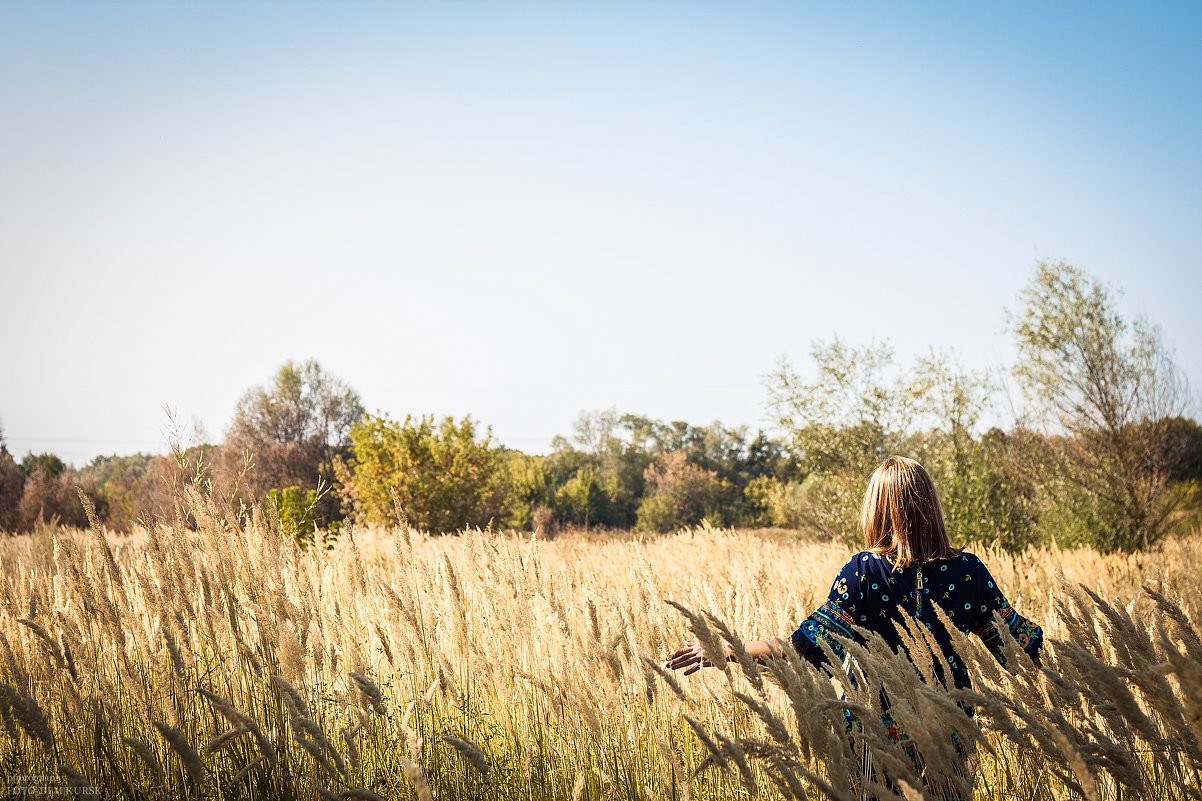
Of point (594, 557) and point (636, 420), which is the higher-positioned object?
point (636, 420)

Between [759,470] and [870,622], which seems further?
[759,470]

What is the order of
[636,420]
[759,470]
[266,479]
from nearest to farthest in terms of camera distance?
[266,479] → [759,470] → [636,420]

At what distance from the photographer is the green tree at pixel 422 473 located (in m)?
17.3

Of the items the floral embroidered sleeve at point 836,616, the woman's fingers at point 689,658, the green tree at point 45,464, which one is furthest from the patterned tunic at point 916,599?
the green tree at point 45,464

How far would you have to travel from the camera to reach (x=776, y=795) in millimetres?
2295

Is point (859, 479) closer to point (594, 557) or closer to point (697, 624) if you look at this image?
point (594, 557)

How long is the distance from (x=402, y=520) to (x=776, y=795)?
1957 millimetres

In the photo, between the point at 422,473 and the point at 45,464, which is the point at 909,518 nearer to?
the point at 422,473

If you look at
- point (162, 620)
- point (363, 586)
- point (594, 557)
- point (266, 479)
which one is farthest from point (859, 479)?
point (266, 479)

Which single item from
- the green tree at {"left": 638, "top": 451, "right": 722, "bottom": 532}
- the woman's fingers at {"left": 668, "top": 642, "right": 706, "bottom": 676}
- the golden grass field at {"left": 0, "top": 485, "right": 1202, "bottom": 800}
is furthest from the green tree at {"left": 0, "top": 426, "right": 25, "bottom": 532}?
the woman's fingers at {"left": 668, "top": 642, "right": 706, "bottom": 676}

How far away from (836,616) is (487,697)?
1591 millimetres

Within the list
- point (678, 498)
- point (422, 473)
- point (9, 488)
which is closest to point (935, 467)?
point (422, 473)

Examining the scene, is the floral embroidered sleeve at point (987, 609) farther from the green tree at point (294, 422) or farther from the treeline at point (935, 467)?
the green tree at point (294, 422)

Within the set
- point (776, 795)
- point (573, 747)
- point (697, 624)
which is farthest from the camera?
point (573, 747)
